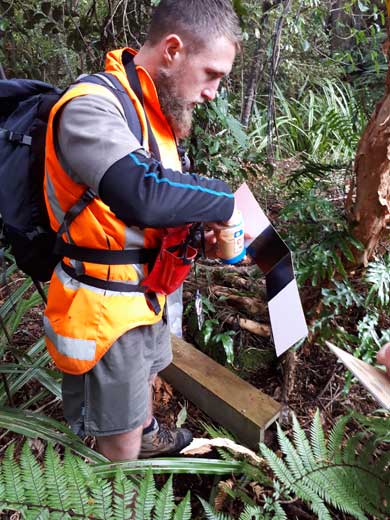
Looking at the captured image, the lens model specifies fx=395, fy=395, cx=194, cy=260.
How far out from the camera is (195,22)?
1.18m

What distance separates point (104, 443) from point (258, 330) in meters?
0.97

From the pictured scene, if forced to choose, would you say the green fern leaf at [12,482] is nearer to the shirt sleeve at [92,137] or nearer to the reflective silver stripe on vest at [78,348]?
the reflective silver stripe on vest at [78,348]

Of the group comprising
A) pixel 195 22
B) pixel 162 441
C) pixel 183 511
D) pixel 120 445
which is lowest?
pixel 162 441

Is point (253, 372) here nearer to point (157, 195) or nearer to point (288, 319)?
point (288, 319)

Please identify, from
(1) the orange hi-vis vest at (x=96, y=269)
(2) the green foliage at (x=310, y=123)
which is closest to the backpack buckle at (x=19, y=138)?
(1) the orange hi-vis vest at (x=96, y=269)

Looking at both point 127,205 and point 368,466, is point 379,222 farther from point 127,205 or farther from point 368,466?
point 127,205

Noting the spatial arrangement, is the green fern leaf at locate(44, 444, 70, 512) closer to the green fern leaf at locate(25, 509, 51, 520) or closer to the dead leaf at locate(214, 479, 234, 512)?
the green fern leaf at locate(25, 509, 51, 520)

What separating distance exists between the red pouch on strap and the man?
0.04 m

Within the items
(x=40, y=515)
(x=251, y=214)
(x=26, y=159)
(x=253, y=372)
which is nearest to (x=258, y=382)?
(x=253, y=372)

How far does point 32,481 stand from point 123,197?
76 centimetres

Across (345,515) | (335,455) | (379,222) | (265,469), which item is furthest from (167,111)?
(345,515)

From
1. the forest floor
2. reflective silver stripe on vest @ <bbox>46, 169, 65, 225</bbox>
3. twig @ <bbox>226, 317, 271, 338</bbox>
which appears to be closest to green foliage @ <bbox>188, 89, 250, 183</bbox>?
the forest floor

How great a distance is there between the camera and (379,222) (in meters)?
1.62

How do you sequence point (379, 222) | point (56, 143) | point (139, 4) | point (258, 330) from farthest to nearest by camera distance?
point (139, 4) < point (258, 330) < point (379, 222) < point (56, 143)
